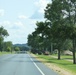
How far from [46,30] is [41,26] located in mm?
2535

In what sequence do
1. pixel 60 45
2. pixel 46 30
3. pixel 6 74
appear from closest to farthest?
pixel 6 74 < pixel 46 30 < pixel 60 45

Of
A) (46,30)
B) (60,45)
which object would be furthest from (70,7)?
(60,45)

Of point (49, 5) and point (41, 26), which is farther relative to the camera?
point (41, 26)

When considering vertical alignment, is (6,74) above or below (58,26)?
below

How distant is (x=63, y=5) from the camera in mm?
48000

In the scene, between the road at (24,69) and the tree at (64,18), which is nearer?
the road at (24,69)

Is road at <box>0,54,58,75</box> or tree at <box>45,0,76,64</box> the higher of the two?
tree at <box>45,0,76,64</box>

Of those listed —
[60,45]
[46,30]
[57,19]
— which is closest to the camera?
[57,19]

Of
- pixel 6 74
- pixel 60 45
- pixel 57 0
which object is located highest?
pixel 57 0

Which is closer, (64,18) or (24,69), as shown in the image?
(24,69)

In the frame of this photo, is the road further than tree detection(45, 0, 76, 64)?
No

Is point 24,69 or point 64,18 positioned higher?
point 64,18

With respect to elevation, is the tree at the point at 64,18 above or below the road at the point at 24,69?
above

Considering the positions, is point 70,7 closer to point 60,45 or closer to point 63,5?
point 63,5
